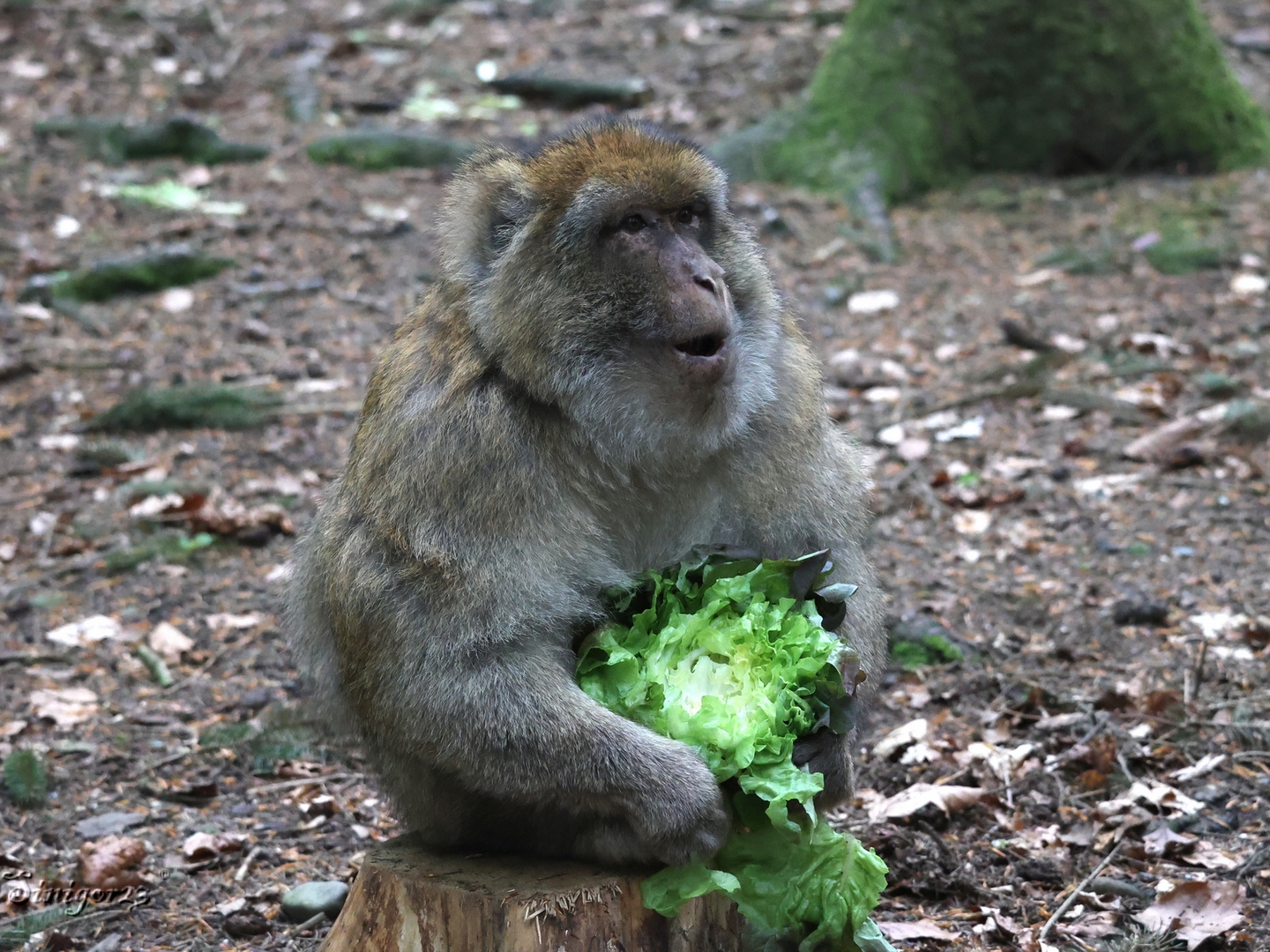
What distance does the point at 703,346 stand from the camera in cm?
355

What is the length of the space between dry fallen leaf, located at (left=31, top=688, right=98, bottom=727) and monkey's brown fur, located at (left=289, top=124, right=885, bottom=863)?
219cm

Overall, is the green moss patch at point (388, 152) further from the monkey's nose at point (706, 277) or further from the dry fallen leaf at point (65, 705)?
the monkey's nose at point (706, 277)

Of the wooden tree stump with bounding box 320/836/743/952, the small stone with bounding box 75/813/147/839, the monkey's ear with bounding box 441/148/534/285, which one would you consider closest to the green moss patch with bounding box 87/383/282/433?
the small stone with bounding box 75/813/147/839

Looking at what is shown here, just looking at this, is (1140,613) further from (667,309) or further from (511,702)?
(511,702)

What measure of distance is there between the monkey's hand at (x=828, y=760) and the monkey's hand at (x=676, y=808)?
11.1 inches

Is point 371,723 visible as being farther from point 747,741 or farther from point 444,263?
point 444,263

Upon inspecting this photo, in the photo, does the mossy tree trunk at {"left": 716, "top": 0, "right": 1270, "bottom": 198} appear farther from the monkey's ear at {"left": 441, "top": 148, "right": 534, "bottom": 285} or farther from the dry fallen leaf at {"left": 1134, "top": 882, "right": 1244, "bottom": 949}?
the dry fallen leaf at {"left": 1134, "top": 882, "right": 1244, "bottom": 949}

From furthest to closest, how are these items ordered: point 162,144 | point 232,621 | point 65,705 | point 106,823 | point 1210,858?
point 162,144 → point 232,621 → point 65,705 → point 106,823 → point 1210,858

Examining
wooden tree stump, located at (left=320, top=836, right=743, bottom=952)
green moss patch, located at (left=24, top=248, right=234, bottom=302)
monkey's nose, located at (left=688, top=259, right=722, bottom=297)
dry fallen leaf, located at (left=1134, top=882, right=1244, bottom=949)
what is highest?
monkey's nose, located at (left=688, top=259, right=722, bottom=297)

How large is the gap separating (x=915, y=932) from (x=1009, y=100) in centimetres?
764

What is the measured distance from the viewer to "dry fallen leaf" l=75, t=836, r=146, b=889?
4.50 metres

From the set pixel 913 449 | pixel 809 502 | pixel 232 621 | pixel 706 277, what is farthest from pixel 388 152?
pixel 706 277

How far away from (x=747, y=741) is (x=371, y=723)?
1032 millimetres

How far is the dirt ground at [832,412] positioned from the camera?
15.3ft
